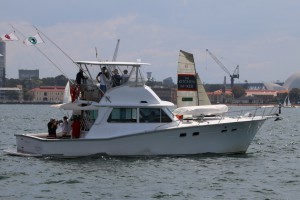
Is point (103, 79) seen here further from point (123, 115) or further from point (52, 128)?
point (52, 128)

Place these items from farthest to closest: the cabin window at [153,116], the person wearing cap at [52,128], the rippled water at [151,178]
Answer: the person wearing cap at [52,128], the cabin window at [153,116], the rippled water at [151,178]

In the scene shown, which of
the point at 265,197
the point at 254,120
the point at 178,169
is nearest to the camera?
the point at 265,197

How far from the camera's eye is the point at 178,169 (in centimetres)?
2955

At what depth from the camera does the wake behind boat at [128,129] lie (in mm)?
31625

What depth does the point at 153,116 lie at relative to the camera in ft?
106

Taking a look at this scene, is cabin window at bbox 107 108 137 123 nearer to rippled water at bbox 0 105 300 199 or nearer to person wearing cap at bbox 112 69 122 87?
person wearing cap at bbox 112 69 122 87

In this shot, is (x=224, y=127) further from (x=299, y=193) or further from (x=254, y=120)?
(x=299, y=193)

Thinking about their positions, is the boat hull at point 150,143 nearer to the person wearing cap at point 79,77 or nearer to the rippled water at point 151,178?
the rippled water at point 151,178

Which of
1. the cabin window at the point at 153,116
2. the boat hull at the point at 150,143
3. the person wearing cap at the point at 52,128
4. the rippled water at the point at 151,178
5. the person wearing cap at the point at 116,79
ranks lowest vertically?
the rippled water at the point at 151,178

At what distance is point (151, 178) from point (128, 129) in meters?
4.72

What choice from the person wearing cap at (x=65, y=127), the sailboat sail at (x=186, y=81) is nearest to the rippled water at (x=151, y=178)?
the person wearing cap at (x=65, y=127)

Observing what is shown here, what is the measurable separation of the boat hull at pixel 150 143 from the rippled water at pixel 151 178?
371 millimetres

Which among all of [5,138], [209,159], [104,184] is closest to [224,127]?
[209,159]

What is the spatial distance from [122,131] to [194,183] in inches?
229
